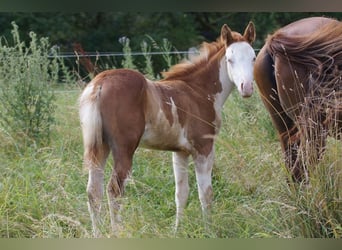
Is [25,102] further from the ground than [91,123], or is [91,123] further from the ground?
[91,123]

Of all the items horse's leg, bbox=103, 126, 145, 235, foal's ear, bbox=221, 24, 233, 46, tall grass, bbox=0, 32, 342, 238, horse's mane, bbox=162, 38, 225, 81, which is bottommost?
tall grass, bbox=0, 32, 342, 238

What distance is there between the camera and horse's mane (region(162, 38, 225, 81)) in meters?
4.49

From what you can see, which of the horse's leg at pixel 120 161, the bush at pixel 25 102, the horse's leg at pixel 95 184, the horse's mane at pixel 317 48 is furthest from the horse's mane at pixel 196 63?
the bush at pixel 25 102

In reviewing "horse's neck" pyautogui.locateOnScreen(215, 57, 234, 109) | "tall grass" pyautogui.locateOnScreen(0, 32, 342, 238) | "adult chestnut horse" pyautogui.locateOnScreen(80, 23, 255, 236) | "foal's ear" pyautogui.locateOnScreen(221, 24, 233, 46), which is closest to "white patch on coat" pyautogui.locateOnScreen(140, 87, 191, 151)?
"adult chestnut horse" pyautogui.locateOnScreen(80, 23, 255, 236)

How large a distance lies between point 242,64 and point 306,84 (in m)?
0.41

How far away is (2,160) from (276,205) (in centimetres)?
224

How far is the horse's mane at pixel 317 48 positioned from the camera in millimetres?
4051

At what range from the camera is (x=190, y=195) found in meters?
4.73

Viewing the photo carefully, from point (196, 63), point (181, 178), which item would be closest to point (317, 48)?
point (196, 63)

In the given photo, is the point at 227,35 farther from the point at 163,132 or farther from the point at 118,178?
the point at 118,178

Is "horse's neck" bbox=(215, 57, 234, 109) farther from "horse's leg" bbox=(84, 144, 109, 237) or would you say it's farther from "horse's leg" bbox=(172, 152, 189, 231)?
"horse's leg" bbox=(84, 144, 109, 237)

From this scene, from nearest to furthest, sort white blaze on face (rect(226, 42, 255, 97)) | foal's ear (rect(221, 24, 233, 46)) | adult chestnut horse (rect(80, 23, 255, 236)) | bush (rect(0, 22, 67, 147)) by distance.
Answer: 1. adult chestnut horse (rect(80, 23, 255, 236))
2. white blaze on face (rect(226, 42, 255, 97))
3. foal's ear (rect(221, 24, 233, 46))
4. bush (rect(0, 22, 67, 147))

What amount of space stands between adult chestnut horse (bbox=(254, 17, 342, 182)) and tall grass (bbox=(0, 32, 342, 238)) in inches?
4.2

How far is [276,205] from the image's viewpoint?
3932 millimetres
